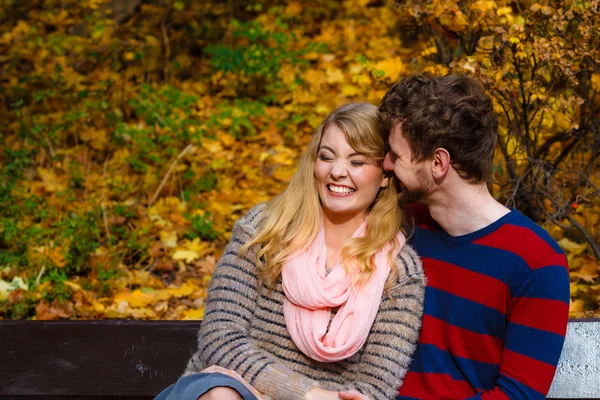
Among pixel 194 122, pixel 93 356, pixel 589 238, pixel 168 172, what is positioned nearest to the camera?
pixel 93 356

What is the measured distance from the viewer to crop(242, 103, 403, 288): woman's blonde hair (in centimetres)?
288

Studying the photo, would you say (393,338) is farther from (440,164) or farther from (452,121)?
(452,121)

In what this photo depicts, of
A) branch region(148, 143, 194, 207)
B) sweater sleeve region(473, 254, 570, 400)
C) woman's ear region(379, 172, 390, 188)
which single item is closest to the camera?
sweater sleeve region(473, 254, 570, 400)

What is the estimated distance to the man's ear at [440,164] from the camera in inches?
105

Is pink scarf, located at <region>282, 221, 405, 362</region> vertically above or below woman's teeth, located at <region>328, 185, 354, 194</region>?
below

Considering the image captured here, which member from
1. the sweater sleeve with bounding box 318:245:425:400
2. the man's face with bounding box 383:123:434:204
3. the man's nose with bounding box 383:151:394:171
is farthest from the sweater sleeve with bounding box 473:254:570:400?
the man's nose with bounding box 383:151:394:171

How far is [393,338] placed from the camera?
2768 mm

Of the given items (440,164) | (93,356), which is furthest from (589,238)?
(93,356)

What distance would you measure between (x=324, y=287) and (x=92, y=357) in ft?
3.83

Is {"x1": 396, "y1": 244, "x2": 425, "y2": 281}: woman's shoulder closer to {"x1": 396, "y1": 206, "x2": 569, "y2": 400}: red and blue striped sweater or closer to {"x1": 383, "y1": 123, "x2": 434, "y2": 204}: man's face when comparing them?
{"x1": 396, "y1": 206, "x2": 569, "y2": 400}: red and blue striped sweater

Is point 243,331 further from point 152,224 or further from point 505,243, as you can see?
point 152,224

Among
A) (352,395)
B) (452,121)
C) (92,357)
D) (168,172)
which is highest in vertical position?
(452,121)

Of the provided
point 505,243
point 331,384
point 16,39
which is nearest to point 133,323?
point 331,384

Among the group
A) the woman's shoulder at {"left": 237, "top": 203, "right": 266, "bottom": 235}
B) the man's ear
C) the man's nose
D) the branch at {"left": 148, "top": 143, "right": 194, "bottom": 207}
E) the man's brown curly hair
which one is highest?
the man's brown curly hair
